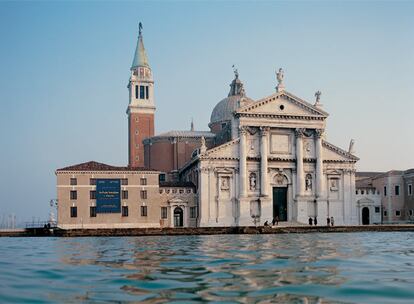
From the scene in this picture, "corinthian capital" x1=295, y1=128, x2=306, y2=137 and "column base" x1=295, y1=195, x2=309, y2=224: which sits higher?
"corinthian capital" x1=295, y1=128, x2=306, y2=137

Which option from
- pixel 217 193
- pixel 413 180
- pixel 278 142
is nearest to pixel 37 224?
pixel 217 193

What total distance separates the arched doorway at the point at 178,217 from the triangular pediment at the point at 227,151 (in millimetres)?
6281

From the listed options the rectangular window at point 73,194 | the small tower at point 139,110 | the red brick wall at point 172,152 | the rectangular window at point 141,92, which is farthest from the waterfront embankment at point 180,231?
the rectangular window at point 141,92

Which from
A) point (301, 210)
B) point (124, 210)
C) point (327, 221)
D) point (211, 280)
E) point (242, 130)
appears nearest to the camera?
point (211, 280)

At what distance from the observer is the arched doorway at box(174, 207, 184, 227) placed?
55.7 m

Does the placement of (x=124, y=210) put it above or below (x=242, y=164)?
below

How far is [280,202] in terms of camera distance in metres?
56.5

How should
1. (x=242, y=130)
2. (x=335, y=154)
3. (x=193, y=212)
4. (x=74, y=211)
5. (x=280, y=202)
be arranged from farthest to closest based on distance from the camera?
(x=335, y=154) → (x=280, y=202) → (x=193, y=212) → (x=242, y=130) → (x=74, y=211)

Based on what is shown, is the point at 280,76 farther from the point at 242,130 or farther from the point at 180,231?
the point at 180,231

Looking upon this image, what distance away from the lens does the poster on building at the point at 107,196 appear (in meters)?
51.4

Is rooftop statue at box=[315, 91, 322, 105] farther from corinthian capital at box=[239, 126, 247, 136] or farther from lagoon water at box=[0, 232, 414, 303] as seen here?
lagoon water at box=[0, 232, 414, 303]

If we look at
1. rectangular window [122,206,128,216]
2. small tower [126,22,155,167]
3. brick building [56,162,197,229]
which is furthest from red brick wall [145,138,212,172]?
rectangular window [122,206,128,216]

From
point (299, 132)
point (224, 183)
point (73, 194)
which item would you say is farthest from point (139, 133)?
point (299, 132)

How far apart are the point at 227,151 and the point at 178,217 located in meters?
7.91
